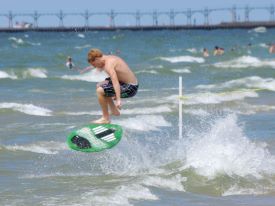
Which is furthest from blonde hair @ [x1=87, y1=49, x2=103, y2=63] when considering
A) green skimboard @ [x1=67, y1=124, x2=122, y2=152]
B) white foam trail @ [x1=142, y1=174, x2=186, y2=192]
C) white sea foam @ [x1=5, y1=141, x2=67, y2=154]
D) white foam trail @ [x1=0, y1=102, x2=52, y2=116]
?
white foam trail @ [x1=0, y1=102, x2=52, y2=116]

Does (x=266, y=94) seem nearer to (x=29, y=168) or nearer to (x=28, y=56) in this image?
(x=29, y=168)

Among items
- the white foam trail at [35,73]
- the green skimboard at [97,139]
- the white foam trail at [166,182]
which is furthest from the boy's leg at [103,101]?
the white foam trail at [35,73]

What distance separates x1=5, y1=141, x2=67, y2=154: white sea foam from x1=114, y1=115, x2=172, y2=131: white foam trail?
9.66ft

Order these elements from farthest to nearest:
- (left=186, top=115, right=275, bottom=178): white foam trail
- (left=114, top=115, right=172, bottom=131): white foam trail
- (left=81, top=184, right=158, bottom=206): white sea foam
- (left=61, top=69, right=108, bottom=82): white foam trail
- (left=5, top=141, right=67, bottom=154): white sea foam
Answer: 1. (left=61, top=69, right=108, bottom=82): white foam trail
2. (left=114, top=115, right=172, bottom=131): white foam trail
3. (left=5, top=141, right=67, bottom=154): white sea foam
4. (left=186, top=115, right=275, bottom=178): white foam trail
5. (left=81, top=184, right=158, bottom=206): white sea foam

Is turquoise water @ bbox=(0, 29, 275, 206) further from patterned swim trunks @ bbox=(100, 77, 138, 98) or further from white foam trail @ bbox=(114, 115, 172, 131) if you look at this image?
patterned swim trunks @ bbox=(100, 77, 138, 98)

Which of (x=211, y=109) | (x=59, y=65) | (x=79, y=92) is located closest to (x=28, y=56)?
(x=59, y=65)

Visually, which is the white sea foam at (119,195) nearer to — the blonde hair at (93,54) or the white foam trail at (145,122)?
the blonde hair at (93,54)

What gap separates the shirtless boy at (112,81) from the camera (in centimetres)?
1241

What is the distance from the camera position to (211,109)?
24.1 meters

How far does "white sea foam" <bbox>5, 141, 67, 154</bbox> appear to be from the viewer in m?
15.9

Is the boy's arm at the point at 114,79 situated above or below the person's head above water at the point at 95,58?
below

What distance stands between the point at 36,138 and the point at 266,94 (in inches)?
510

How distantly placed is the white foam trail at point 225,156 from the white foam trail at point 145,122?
470cm

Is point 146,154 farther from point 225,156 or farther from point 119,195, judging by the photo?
point 119,195
